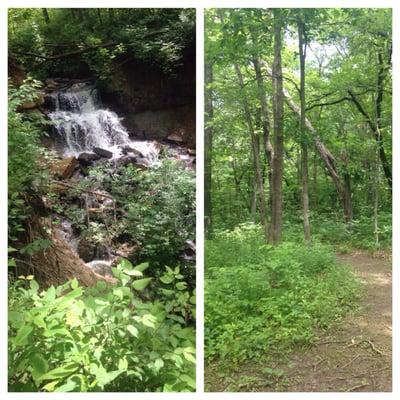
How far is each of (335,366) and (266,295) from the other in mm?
559

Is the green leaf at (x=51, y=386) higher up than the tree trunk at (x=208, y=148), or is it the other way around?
the tree trunk at (x=208, y=148)

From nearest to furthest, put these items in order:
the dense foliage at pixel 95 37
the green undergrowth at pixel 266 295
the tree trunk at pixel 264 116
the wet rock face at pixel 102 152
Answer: the dense foliage at pixel 95 37, the green undergrowth at pixel 266 295, the wet rock face at pixel 102 152, the tree trunk at pixel 264 116

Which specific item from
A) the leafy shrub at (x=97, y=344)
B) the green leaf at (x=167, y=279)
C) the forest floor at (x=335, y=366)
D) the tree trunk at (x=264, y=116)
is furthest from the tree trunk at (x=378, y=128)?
the leafy shrub at (x=97, y=344)

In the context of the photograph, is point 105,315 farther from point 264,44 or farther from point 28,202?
point 264,44

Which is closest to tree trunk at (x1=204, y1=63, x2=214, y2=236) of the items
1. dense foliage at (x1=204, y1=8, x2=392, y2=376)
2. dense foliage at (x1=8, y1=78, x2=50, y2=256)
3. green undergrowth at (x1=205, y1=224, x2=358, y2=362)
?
dense foliage at (x1=204, y1=8, x2=392, y2=376)

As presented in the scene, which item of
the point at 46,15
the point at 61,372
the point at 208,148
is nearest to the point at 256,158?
the point at 208,148

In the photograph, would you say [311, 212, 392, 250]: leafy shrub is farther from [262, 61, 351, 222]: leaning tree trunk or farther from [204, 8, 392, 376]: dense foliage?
[262, 61, 351, 222]: leaning tree trunk

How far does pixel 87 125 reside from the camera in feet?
8.00

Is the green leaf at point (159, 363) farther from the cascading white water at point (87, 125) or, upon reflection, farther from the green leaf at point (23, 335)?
the cascading white water at point (87, 125)

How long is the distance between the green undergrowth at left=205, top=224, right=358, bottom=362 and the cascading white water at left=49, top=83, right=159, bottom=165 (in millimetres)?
874

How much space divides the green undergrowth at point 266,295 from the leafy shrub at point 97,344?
0.37 meters

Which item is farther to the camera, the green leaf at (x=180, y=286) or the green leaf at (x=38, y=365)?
the green leaf at (x=180, y=286)

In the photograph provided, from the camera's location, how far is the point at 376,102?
3.00 meters

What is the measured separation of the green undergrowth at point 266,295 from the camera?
2.21 meters
